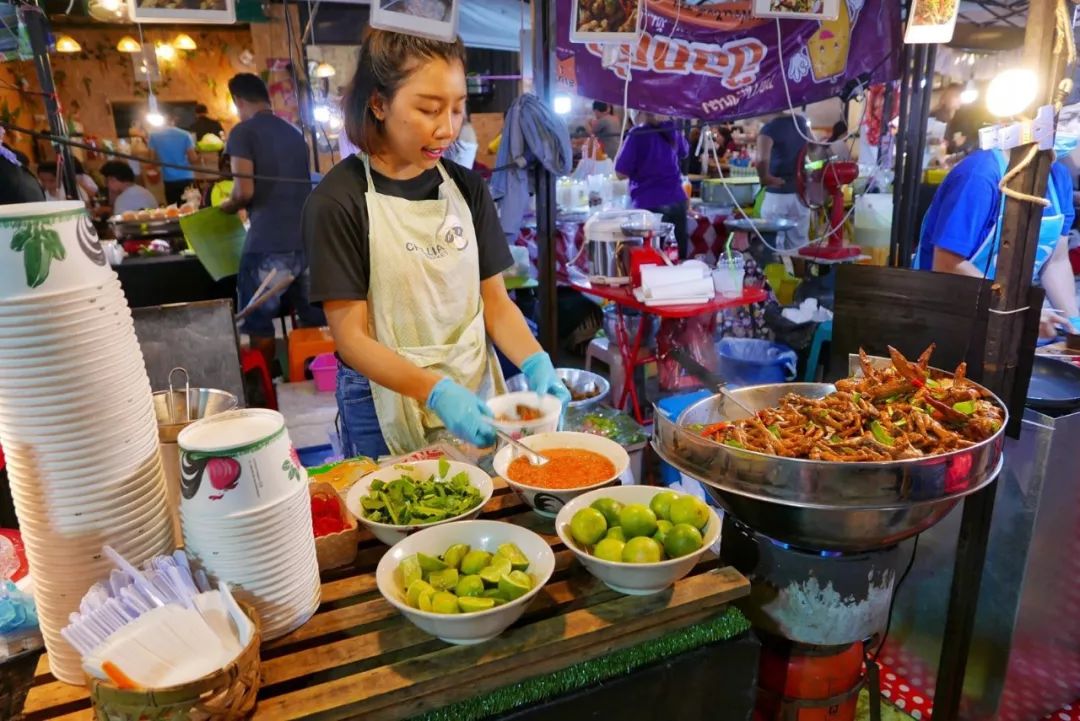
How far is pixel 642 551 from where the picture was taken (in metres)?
1.27

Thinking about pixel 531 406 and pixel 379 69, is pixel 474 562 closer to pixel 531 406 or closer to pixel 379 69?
pixel 531 406

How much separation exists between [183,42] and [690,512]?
1113 cm

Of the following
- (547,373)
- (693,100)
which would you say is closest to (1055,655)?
(547,373)

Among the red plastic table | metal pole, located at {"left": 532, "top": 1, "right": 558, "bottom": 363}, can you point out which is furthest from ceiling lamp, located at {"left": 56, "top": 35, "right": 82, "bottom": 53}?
the red plastic table

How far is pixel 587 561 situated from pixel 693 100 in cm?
365

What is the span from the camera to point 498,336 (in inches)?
94.0

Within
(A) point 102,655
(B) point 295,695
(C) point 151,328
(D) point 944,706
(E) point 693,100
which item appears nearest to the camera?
(A) point 102,655

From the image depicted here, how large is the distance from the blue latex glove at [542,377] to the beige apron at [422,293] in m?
0.19

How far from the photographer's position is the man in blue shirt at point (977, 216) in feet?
9.56

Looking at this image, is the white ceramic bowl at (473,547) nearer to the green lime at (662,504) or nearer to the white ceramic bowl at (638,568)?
the white ceramic bowl at (638,568)

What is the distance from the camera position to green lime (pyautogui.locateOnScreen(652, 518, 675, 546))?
1.33 meters

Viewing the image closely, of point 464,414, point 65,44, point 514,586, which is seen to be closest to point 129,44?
point 65,44

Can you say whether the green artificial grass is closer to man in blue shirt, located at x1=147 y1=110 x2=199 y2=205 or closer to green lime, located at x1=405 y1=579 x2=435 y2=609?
green lime, located at x1=405 y1=579 x2=435 y2=609

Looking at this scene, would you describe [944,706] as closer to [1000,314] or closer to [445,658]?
[1000,314]
